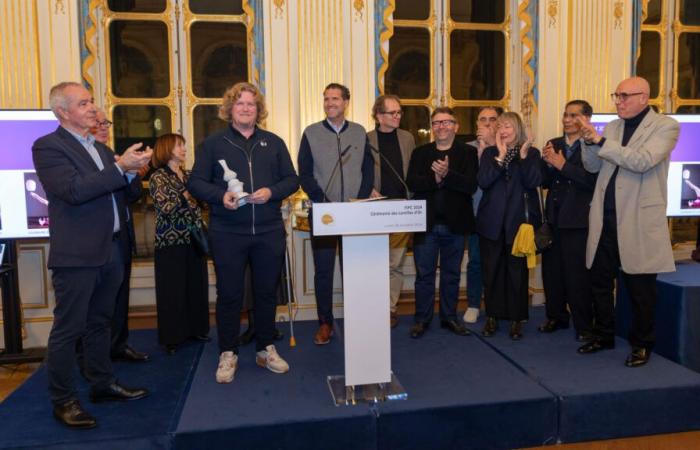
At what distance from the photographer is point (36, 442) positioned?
2.28 meters

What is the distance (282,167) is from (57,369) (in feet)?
4.67

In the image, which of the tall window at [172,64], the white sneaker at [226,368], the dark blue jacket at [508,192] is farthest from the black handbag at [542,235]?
the tall window at [172,64]

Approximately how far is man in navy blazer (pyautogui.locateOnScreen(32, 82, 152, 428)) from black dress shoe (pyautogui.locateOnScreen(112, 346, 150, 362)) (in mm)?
840

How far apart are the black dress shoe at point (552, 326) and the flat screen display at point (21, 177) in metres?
3.30

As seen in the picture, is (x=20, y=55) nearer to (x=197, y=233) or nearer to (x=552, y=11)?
(x=197, y=233)

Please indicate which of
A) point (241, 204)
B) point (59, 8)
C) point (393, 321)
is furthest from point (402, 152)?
point (59, 8)

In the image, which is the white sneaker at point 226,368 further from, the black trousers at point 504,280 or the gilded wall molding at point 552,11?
the gilded wall molding at point 552,11

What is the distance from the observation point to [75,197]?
2.24 meters

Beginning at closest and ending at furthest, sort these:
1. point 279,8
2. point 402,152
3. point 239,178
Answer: point 239,178 < point 402,152 < point 279,8

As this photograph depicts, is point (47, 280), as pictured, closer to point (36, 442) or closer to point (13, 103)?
point (13, 103)

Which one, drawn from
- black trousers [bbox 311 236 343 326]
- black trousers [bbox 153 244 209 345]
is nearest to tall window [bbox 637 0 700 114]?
black trousers [bbox 311 236 343 326]

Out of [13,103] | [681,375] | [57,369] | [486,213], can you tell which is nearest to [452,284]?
[486,213]

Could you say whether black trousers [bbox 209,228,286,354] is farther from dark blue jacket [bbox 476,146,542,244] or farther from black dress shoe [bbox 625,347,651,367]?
black dress shoe [bbox 625,347,651,367]

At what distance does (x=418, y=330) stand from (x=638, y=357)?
1.28 m
